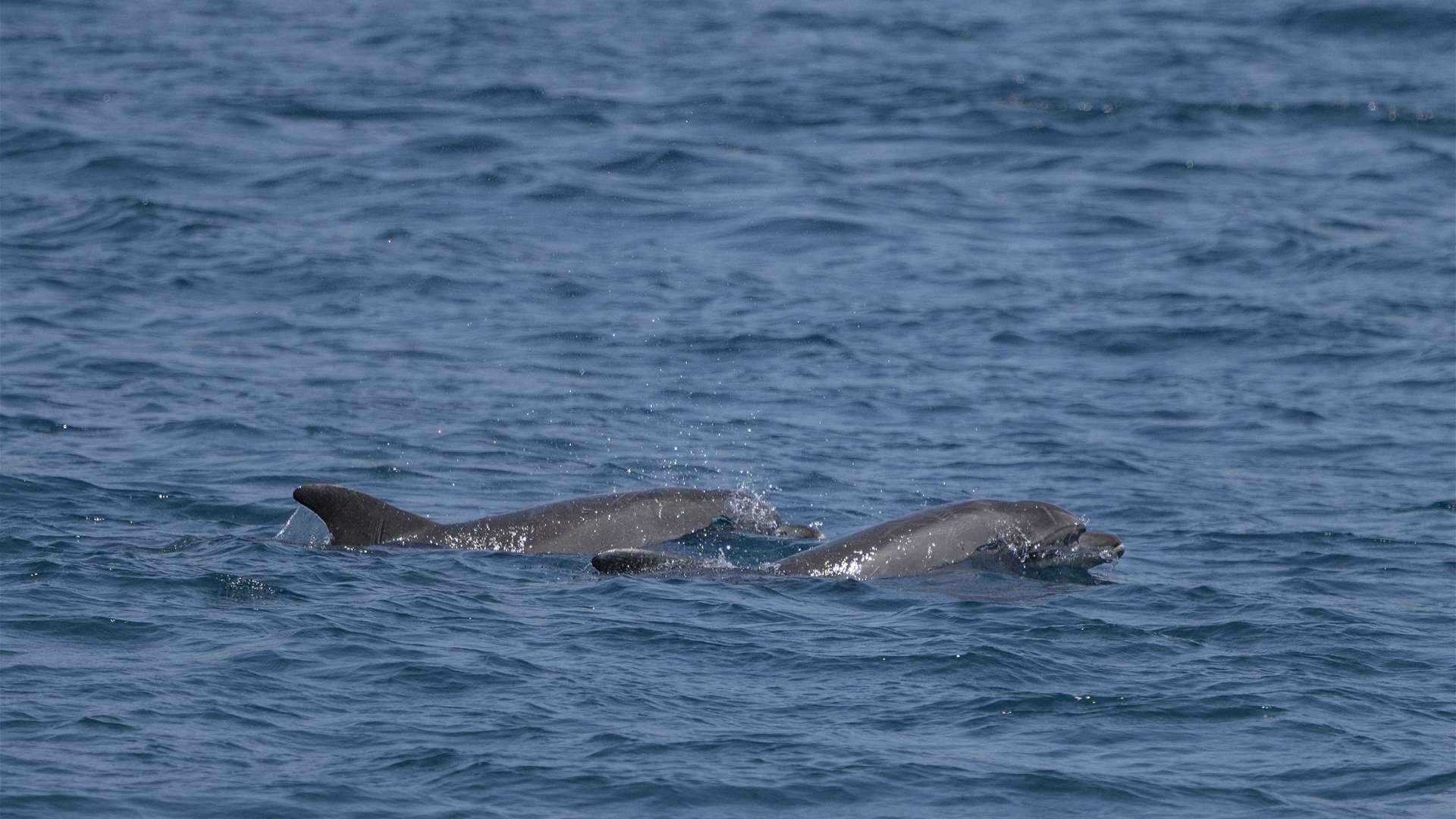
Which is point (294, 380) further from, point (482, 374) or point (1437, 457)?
point (1437, 457)

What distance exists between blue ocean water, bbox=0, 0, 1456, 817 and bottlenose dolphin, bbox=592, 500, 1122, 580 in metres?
0.28

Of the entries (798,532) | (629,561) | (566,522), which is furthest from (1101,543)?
(566,522)

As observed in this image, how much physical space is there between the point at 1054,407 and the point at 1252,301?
5469 mm

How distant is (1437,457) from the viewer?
2073cm

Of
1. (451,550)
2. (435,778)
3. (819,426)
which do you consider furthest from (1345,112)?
(435,778)

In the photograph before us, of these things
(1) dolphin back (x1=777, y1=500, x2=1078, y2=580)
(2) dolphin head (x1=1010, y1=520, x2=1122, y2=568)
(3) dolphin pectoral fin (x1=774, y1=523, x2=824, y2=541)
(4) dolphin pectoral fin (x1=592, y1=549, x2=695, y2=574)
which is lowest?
(3) dolphin pectoral fin (x1=774, y1=523, x2=824, y2=541)

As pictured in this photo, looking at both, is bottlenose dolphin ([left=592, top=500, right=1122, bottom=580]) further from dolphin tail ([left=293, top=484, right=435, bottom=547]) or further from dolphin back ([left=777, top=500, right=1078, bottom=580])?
dolphin tail ([left=293, top=484, right=435, bottom=547])

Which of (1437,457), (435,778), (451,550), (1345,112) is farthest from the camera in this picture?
(1345,112)

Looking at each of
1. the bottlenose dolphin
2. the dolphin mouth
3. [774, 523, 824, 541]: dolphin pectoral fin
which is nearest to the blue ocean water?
the dolphin mouth

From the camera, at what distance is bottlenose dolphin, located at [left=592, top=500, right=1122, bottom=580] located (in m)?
15.2

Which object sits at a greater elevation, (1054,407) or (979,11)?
(979,11)

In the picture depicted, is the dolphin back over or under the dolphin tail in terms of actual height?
under

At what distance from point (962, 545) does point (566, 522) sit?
3.21 m

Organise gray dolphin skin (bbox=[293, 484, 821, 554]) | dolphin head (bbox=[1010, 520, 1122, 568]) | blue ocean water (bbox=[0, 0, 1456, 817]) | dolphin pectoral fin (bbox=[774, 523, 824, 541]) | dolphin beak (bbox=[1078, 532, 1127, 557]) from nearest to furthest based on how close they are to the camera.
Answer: blue ocean water (bbox=[0, 0, 1456, 817]) < gray dolphin skin (bbox=[293, 484, 821, 554]) < dolphin head (bbox=[1010, 520, 1122, 568]) < dolphin beak (bbox=[1078, 532, 1127, 557]) < dolphin pectoral fin (bbox=[774, 523, 824, 541])
